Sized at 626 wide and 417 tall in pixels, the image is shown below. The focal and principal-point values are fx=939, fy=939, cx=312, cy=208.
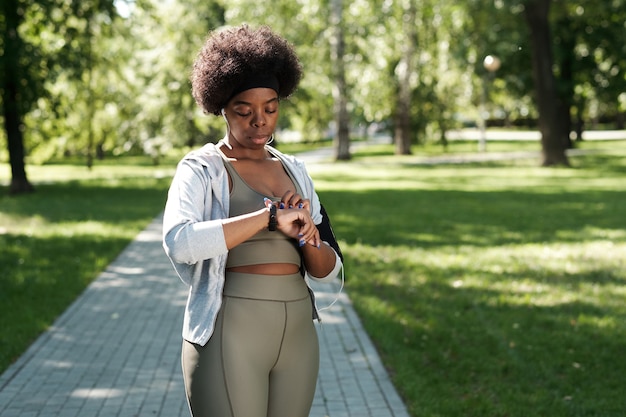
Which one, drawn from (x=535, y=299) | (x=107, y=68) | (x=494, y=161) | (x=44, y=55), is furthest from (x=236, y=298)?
(x=494, y=161)

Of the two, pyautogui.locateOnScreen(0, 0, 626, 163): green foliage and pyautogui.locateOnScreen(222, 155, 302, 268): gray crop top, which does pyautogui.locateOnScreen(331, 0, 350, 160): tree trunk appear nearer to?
pyautogui.locateOnScreen(0, 0, 626, 163): green foliage

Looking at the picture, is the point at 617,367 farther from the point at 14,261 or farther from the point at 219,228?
the point at 14,261

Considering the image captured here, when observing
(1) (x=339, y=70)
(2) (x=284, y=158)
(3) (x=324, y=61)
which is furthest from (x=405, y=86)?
(2) (x=284, y=158)

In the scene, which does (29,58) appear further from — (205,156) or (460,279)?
(205,156)

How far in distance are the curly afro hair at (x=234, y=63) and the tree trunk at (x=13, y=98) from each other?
19.9 meters

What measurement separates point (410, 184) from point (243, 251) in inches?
912

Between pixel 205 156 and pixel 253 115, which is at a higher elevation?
pixel 253 115

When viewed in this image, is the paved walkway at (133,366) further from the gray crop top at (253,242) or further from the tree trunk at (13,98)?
the tree trunk at (13,98)

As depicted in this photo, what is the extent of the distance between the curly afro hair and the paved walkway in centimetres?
313

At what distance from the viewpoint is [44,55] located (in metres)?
22.8

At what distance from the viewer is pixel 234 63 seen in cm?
296

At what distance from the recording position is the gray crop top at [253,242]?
9.59 feet

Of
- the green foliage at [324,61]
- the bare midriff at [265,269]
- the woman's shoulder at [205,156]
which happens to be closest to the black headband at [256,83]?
the woman's shoulder at [205,156]

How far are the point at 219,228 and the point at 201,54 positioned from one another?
668mm
